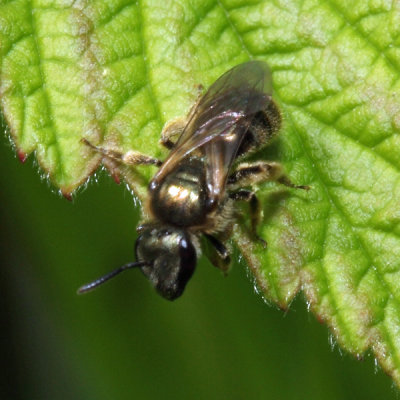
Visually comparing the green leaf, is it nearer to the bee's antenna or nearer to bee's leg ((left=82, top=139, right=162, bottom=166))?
bee's leg ((left=82, top=139, right=162, bottom=166))

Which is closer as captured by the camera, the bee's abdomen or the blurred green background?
the bee's abdomen

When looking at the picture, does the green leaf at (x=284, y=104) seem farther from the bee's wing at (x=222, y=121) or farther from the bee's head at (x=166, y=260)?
the bee's head at (x=166, y=260)

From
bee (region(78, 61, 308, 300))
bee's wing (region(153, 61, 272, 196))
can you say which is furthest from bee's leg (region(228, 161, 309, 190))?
bee's wing (region(153, 61, 272, 196))

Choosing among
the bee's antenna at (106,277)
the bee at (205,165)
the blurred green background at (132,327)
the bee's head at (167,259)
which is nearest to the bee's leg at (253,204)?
the bee at (205,165)

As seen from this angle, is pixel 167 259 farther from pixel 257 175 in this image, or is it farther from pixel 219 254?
pixel 257 175

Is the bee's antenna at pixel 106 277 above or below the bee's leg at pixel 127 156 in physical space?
below

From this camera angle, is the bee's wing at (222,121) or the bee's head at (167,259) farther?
the bee's wing at (222,121)
